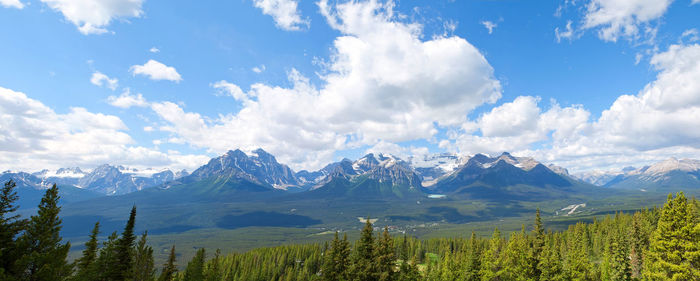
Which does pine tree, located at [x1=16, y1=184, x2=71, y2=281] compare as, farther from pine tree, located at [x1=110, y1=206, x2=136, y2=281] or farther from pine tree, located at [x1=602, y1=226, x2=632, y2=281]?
pine tree, located at [x1=602, y1=226, x2=632, y2=281]

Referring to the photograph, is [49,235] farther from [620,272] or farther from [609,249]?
[609,249]

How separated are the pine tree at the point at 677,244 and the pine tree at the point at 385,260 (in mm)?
31091

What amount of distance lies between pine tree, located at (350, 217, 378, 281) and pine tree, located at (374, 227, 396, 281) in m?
0.95

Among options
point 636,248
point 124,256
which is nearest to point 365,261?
point 124,256

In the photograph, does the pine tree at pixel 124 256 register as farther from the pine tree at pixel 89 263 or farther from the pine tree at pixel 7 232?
the pine tree at pixel 7 232

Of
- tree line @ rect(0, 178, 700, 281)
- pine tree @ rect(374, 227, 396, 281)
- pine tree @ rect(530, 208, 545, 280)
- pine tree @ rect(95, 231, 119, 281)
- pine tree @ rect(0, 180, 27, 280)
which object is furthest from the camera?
pine tree @ rect(530, 208, 545, 280)

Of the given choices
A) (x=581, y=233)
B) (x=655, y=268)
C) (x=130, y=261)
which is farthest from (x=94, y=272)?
(x=581, y=233)

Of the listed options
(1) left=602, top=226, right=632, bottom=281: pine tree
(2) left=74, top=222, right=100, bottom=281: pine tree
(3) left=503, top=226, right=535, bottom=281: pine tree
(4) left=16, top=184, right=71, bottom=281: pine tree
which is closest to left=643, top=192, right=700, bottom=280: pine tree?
(3) left=503, top=226, right=535, bottom=281: pine tree

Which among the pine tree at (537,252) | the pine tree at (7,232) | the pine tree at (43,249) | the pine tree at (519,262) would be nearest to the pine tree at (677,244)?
the pine tree at (537,252)

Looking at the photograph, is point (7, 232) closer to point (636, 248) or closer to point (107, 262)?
point (107, 262)

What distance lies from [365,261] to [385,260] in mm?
3196

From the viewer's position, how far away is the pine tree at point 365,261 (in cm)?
4703

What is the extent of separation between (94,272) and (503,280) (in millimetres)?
77871

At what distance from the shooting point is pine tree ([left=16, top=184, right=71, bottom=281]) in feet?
85.1
